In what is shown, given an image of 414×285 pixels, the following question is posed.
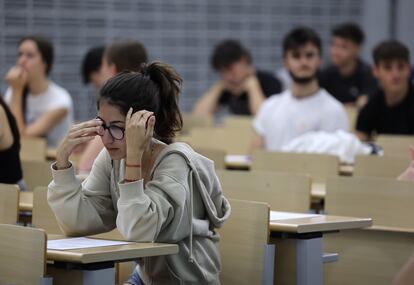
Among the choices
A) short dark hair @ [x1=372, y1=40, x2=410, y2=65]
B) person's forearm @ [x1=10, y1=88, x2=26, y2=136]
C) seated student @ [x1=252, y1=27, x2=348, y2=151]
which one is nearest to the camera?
seated student @ [x1=252, y1=27, x2=348, y2=151]

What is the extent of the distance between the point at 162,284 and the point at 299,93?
3910 mm

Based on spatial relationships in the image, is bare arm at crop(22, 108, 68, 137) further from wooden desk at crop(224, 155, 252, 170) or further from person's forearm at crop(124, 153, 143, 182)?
person's forearm at crop(124, 153, 143, 182)

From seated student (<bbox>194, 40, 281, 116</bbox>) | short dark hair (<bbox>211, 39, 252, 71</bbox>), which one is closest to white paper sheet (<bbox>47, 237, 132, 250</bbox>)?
seated student (<bbox>194, 40, 281, 116</bbox>)

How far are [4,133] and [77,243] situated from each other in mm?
1722

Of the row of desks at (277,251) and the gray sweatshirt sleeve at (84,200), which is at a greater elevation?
the gray sweatshirt sleeve at (84,200)

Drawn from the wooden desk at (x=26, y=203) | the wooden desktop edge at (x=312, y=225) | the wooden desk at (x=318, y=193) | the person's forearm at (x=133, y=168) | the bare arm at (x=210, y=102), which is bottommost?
the bare arm at (x=210, y=102)

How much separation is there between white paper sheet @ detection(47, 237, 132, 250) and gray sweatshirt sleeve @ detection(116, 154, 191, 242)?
0.21 feet

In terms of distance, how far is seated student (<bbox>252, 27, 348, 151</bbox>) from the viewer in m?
7.08

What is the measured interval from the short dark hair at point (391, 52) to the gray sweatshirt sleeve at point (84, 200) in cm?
398

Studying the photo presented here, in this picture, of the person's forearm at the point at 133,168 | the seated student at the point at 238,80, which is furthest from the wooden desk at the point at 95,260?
the seated student at the point at 238,80

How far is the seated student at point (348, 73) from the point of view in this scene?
947cm

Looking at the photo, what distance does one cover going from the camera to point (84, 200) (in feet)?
11.6

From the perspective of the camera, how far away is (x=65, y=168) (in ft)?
11.5

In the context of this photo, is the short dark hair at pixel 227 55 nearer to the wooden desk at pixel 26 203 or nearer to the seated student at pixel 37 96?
the seated student at pixel 37 96
